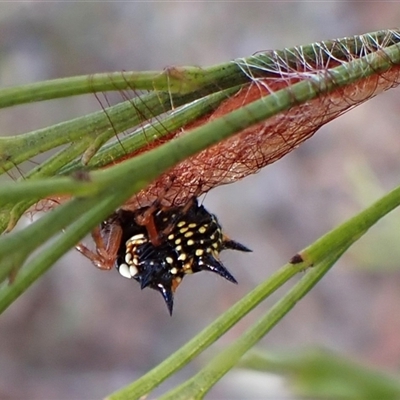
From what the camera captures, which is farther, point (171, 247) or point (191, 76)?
point (171, 247)

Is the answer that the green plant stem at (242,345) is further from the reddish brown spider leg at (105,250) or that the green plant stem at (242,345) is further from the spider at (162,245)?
the reddish brown spider leg at (105,250)

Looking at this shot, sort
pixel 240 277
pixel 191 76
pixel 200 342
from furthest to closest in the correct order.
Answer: pixel 240 277
pixel 200 342
pixel 191 76

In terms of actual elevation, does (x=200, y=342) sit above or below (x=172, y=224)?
below

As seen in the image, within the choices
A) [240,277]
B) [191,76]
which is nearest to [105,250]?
[191,76]

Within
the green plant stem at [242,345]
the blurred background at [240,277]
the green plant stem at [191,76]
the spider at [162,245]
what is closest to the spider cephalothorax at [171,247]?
the spider at [162,245]

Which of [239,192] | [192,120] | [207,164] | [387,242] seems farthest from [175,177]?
[239,192]

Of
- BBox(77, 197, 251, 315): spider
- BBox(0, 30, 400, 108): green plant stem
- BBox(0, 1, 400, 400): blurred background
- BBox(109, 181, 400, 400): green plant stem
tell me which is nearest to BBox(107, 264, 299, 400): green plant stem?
BBox(109, 181, 400, 400): green plant stem

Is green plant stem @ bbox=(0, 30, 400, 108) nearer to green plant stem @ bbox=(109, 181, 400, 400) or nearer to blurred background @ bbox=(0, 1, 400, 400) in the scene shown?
green plant stem @ bbox=(109, 181, 400, 400)

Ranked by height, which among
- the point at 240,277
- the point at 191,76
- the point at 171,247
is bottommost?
the point at 240,277

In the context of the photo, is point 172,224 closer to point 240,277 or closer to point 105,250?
point 105,250
